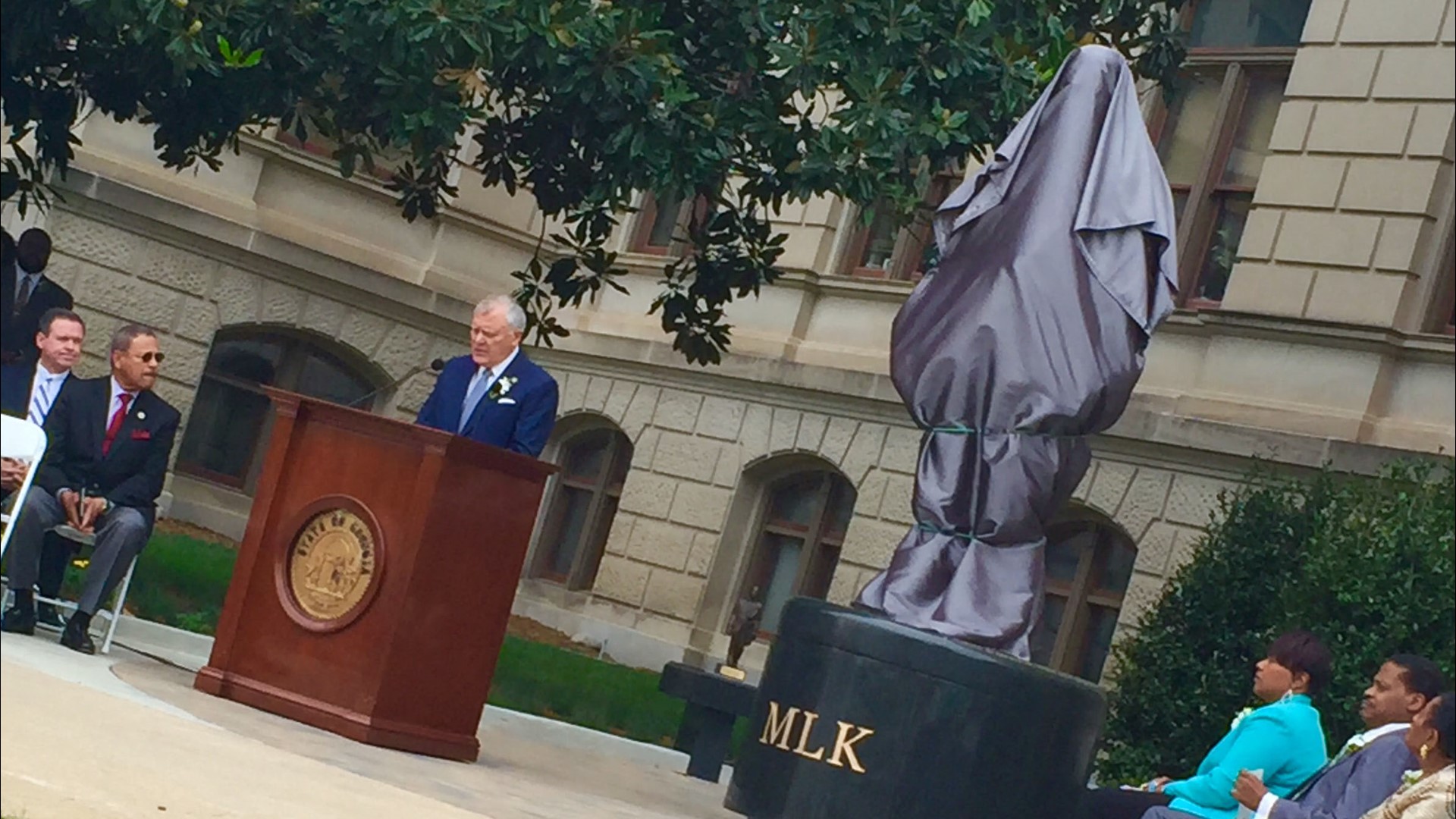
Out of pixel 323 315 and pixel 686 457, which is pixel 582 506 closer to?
pixel 686 457

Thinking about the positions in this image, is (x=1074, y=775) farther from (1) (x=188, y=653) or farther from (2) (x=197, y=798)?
(1) (x=188, y=653)

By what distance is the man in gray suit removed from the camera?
26.8 feet

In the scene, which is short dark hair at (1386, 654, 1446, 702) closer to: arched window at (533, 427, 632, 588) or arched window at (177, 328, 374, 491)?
arched window at (533, 427, 632, 588)

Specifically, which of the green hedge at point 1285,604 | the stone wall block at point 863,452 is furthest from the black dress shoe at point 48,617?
the stone wall block at point 863,452

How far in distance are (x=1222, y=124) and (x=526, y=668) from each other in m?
7.74

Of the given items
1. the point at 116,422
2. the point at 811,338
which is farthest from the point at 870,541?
the point at 116,422

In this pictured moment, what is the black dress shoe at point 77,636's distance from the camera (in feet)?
33.8

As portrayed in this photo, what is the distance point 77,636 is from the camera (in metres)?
10.3

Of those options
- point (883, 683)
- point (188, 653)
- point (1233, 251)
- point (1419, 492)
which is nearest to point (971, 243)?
point (883, 683)

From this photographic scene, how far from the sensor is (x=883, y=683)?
8.39 meters

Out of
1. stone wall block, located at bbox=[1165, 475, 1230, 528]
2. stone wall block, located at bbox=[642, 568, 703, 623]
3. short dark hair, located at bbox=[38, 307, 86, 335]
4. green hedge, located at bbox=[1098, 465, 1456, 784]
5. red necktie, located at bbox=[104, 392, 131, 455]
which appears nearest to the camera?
short dark hair, located at bbox=[38, 307, 86, 335]

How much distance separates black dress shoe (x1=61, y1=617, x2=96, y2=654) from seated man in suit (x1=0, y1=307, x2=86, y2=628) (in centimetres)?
87

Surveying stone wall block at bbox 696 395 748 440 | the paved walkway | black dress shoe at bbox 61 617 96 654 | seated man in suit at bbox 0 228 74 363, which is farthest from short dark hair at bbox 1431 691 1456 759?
stone wall block at bbox 696 395 748 440

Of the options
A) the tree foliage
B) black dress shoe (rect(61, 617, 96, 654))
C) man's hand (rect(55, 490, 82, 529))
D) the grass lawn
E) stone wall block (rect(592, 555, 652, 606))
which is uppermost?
the tree foliage
